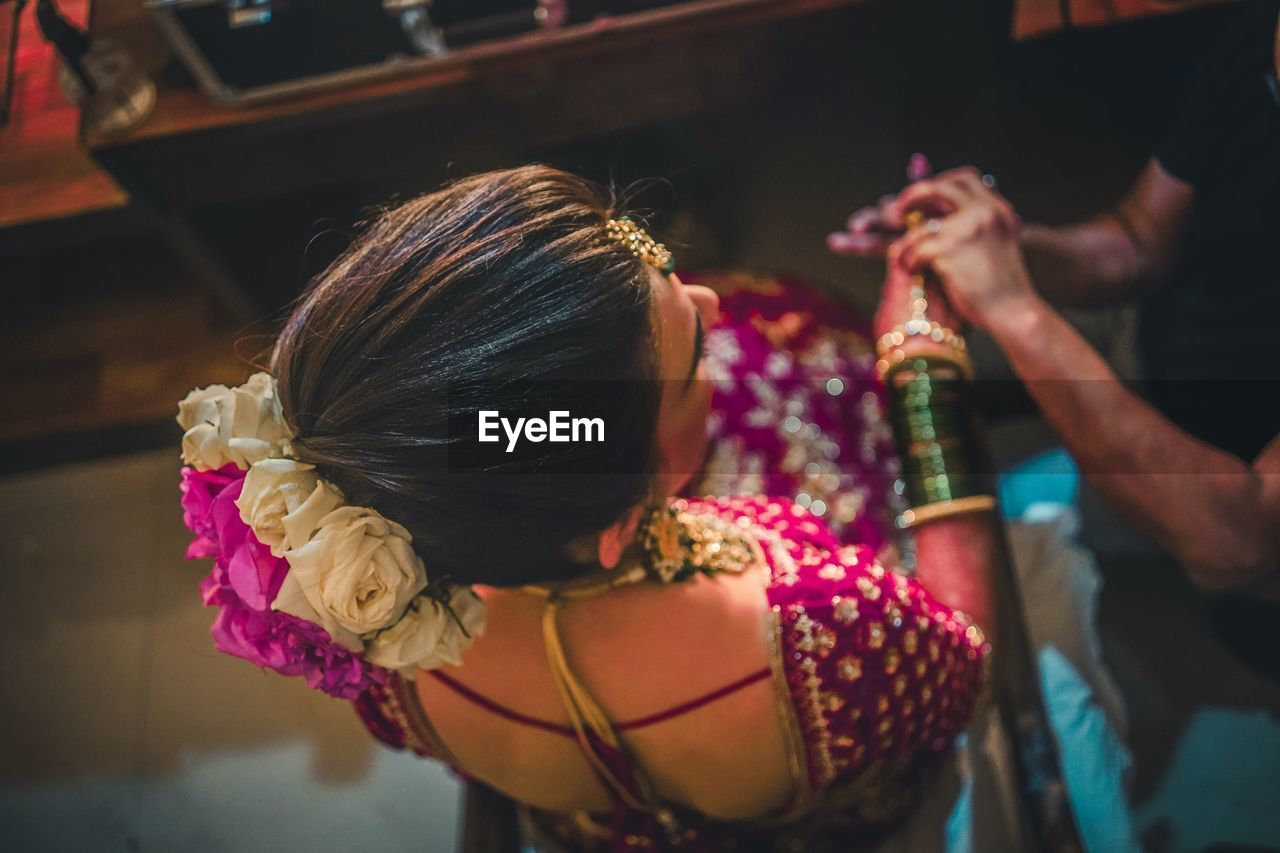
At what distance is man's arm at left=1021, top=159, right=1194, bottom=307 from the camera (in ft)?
2.92

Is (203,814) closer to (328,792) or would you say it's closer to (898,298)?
(328,792)

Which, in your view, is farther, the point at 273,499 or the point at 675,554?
the point at 675,554

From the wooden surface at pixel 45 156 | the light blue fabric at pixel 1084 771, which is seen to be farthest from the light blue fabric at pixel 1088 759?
the wooden surface at pixel 45 156

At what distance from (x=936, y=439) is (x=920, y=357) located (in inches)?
3.5

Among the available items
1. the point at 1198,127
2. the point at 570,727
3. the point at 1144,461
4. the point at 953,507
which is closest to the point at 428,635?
the point at 570,727

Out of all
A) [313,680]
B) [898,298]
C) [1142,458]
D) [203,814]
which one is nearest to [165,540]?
[203,814]

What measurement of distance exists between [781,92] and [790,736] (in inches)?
31.0

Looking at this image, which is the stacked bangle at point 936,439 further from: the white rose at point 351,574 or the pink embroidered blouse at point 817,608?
the white rose at point 351,574

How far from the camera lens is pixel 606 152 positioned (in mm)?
1186

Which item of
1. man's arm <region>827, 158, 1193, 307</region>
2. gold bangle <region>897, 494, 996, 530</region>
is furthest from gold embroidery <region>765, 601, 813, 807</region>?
man's arm <region>827, 158, 1193, 307</region>

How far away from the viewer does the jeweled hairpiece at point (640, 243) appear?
65 cm

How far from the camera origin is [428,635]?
64 cm

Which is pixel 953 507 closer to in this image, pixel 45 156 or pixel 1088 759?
pixel 1088 759

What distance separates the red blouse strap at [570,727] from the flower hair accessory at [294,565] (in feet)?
0.36
